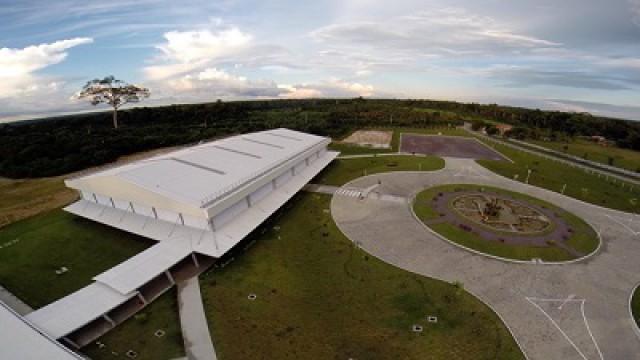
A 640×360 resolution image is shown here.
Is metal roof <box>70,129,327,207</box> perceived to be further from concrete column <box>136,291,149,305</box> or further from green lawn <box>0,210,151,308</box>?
concrete column <box>136,291,149,305</box>

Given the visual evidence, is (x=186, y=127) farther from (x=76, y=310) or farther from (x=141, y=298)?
(x=76, y=310)

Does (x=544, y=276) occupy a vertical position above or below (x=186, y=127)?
below

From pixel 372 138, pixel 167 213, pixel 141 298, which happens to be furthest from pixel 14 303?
pixel 372 138

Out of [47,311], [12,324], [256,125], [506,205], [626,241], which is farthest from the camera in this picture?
[256,125]

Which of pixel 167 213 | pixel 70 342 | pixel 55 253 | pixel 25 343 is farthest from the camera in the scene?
pixel 167 213

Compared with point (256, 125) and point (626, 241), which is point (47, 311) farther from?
point (256, 125)

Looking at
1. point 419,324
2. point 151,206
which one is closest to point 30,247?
point 151,206

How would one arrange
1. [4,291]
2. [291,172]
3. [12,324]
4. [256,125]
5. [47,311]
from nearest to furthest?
[12,324] < [47,311] < [4,291] < [291,172] < [256,125]
